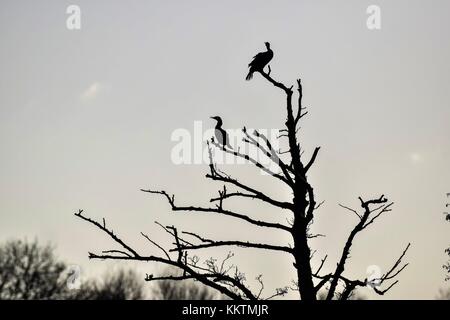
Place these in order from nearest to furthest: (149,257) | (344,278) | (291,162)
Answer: (149,257) < (344,278) < (291,162)

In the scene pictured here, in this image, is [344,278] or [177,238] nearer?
[177,238]

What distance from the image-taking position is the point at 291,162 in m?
7.09

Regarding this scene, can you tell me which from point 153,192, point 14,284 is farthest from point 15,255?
point 153,192

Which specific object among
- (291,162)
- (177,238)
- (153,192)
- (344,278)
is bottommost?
(344,278)

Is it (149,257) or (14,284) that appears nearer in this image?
(149,257)
